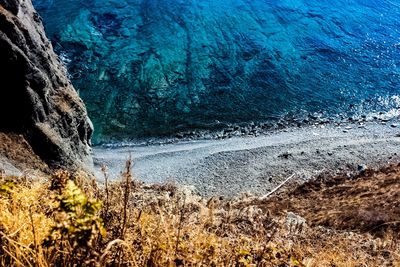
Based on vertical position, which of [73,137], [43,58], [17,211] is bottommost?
[73,137]

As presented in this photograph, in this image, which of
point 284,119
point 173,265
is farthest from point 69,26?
point 173,265

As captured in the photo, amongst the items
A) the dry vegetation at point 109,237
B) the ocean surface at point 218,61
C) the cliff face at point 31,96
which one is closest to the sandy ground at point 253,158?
the ocean surface at point 218,61

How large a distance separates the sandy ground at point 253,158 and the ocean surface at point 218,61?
2.52 meters

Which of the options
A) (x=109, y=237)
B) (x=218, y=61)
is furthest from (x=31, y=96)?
(x=218, y=61)

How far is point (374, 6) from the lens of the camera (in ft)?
165

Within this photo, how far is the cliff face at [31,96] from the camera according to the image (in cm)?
1583

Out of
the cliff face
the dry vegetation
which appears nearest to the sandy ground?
the cliff face

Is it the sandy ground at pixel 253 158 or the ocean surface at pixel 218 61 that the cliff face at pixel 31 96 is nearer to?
the sandy ground at pixel 253 158

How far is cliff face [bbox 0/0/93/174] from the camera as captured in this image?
15.8 m

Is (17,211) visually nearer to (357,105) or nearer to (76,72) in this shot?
(76,72)

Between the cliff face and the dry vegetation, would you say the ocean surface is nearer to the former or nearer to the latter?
the cliff face

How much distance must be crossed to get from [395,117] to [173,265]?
110 feet

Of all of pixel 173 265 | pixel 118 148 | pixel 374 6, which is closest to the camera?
pixel 173 265

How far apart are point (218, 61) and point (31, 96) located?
2366 cm
